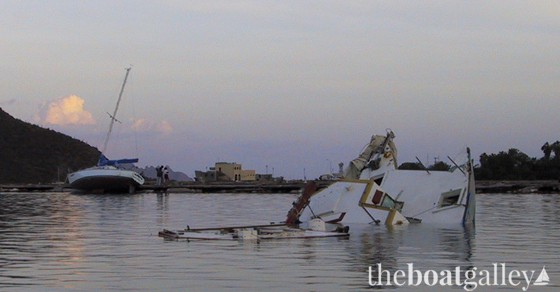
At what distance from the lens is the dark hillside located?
180 meters

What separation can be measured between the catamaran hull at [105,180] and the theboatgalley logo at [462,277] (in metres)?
93.2

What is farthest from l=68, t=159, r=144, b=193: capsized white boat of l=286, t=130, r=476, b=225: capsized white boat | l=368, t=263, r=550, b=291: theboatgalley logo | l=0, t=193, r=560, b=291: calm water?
l=368, t=263, r=550, b=291: theboatgalley logo

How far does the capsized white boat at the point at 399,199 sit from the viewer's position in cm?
4794

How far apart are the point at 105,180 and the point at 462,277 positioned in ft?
316

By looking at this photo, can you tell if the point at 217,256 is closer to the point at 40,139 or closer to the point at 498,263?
the point at 498,263

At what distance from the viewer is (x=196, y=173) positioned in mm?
163875

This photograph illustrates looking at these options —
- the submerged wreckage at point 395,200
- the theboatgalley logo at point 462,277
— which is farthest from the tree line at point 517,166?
the theboatgalley logo at point 462,277

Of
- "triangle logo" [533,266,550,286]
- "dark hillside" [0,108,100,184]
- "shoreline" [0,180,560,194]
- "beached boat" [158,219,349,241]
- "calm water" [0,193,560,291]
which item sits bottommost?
"triangle logo" [533,266,550,286]

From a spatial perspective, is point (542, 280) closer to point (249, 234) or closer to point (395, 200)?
point (249, 234)

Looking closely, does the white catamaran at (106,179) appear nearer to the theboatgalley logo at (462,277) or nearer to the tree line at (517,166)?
the tree line at (517,166)

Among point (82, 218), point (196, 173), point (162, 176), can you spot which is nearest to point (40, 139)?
point (196, 173)

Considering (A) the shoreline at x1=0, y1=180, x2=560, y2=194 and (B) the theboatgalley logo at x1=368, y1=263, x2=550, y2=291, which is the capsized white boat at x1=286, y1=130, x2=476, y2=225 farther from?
(A) the shoreline at x1=0, y1=180, x2=560, y2=194

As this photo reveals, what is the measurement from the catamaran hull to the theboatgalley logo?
93155mm

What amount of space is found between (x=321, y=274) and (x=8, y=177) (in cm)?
15875
